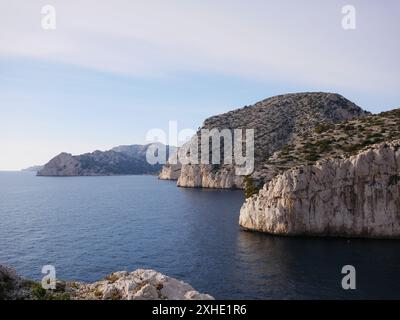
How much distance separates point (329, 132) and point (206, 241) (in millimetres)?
44612

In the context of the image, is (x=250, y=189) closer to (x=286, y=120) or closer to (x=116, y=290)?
(x=116, y=290)

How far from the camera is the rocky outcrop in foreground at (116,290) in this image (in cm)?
2550

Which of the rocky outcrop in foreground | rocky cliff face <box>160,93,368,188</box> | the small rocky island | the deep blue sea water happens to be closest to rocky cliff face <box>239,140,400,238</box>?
the small rocky island

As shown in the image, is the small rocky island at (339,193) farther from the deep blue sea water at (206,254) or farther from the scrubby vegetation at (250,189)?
the deep blue sea water at (206,254)

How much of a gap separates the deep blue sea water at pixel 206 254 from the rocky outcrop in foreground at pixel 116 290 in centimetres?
2118

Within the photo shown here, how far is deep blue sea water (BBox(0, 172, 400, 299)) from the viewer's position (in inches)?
1951

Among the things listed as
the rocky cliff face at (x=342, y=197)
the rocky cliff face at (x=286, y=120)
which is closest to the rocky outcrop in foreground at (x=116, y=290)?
the rocky cliff face at (x=342, y=197)

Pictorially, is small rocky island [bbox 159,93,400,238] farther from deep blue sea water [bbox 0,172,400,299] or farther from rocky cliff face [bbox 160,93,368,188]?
rocky cliff face [bbox 160,93,368,188]

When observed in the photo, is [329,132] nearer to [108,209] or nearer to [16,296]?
[108,209]

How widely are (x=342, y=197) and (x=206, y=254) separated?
2892cm

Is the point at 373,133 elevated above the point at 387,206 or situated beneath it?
elevated above

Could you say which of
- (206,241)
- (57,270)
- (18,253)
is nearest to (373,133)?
(206,241)

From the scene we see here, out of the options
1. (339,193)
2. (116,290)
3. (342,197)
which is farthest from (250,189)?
(116,290)
